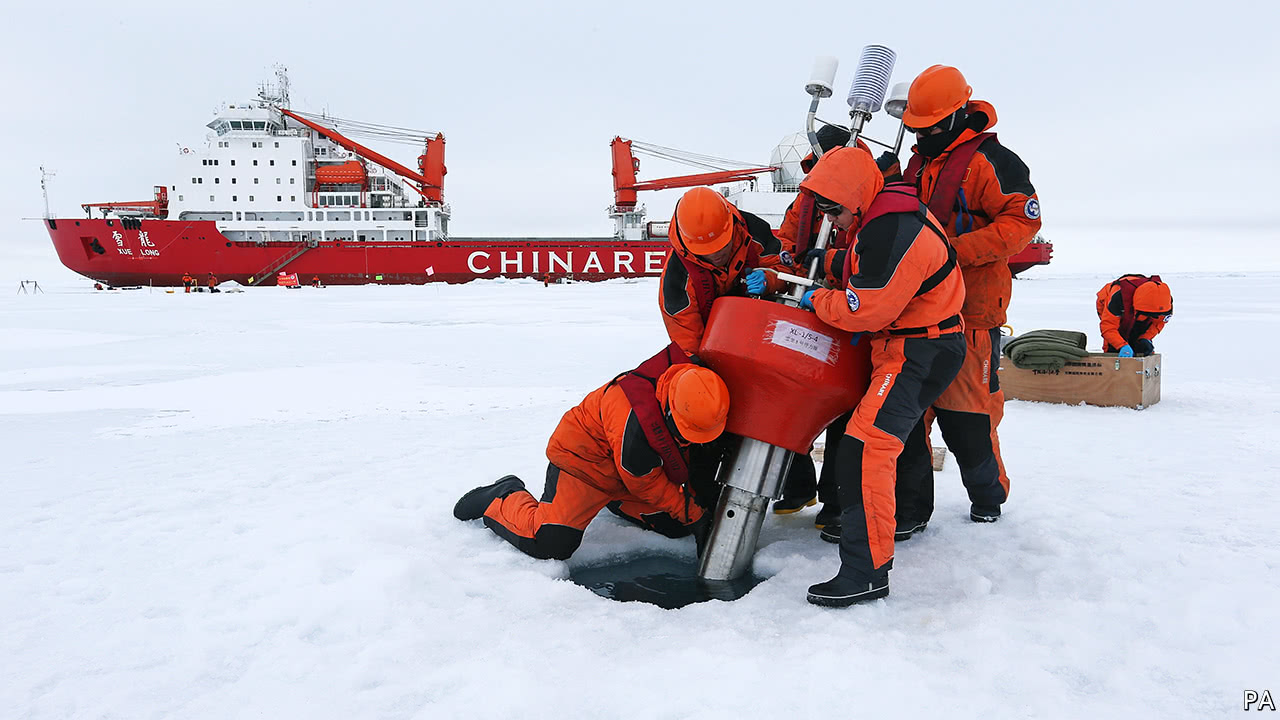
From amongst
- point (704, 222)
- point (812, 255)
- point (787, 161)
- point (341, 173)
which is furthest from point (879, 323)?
point (341, 173)

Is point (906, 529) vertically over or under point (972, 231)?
under

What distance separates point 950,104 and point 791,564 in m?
1.71

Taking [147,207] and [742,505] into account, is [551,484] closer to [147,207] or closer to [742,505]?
[742,505]

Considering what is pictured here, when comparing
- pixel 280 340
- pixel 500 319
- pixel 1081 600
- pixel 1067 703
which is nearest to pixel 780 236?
pixel 1081 600

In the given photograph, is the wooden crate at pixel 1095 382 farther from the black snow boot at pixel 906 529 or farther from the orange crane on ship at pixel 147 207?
the orange crane on ship at pixel 147 207

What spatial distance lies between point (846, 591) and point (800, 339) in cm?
75

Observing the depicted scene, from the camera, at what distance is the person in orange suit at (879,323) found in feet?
6.47

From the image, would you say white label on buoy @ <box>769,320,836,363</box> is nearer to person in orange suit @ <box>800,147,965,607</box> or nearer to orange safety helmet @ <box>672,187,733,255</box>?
person in orange suit @ <box>800,147,965,607</box>

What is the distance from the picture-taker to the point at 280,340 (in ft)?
29.6

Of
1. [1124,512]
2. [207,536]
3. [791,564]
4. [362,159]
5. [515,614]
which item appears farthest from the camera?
[362,159]

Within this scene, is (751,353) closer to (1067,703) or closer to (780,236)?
(780,236)

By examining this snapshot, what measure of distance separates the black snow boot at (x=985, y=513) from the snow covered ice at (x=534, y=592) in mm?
44

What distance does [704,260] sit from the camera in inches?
97.7

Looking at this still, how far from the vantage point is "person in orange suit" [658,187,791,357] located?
7.77 ft
